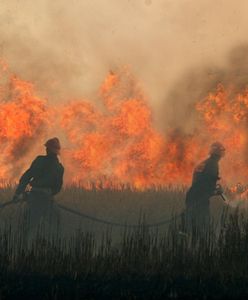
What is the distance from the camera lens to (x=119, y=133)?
3419 cm

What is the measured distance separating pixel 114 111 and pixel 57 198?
52.8 ft

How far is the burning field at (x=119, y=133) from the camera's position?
1272 inches

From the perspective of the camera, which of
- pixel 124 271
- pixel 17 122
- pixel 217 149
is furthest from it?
pixel 17 122

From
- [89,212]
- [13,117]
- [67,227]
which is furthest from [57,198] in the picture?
[13,117]

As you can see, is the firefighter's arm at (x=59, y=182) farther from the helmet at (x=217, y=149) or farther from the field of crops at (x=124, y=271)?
the field of crops at (x=124, y=271)

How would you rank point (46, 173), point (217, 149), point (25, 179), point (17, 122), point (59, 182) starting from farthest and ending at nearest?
point (17, 122), point (217, 149), point (59, 182), point (46, 173), point (25, 179)

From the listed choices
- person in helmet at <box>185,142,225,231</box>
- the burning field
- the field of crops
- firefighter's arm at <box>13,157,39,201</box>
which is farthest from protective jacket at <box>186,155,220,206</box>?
the burning field

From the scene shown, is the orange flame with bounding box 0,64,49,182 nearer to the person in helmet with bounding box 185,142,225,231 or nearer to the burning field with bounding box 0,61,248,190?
the burning field with bounding box 0,61,248,190

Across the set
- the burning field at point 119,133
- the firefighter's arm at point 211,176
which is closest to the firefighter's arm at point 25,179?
the firefighter's arm at point 211,176

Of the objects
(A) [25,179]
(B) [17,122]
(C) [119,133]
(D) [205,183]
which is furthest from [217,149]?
(B) [17,122]

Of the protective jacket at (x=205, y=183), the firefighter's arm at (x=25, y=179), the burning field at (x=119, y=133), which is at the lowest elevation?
the firefighter's arm at (x=25, y=179)

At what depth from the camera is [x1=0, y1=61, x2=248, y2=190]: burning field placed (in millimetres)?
32312

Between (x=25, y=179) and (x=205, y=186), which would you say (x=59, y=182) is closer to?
(x=25, y=179)

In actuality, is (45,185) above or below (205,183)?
below
